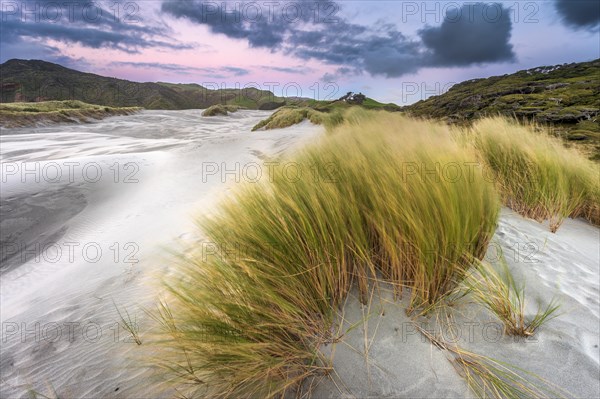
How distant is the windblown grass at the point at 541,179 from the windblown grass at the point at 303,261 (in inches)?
72.6

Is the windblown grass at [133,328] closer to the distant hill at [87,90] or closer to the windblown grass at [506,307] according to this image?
the windblown grass at [506,307]

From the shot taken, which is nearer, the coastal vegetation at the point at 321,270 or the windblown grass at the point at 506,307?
the coastal vegetation at the point at 321,270

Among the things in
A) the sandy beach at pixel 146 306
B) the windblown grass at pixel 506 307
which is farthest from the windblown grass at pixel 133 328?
the windblown grass at pixel 506 307

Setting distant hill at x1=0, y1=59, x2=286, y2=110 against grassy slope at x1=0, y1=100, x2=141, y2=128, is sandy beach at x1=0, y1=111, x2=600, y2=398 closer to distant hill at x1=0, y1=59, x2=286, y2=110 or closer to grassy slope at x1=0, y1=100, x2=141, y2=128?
grassy slope at x1=0, y1=100, x2=141, y2=128

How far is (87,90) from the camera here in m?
69.1

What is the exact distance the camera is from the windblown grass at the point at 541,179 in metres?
Answer: 2.89

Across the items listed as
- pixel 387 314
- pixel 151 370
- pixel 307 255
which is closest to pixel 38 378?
pixel 151 370

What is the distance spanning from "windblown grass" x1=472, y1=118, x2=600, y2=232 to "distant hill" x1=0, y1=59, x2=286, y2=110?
5272 centimetres

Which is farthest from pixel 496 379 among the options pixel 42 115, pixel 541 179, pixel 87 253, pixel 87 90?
pixel 87 90

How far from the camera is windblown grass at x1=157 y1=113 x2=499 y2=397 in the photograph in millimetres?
982

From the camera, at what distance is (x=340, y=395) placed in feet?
3.19

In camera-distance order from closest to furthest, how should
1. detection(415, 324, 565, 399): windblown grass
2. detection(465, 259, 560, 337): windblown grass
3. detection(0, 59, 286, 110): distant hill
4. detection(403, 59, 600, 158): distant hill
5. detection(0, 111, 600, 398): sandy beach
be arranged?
detection(415, 324, 565, 399): windblown grass
detection(0, 111, 600, 398): sandy beach
detection(465, 259, 560, 337): windblown grass
detection(403, 59, 600, 158): distant hill
detection(0, 59, 286, 110): distant hill

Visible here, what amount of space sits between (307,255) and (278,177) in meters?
0.65

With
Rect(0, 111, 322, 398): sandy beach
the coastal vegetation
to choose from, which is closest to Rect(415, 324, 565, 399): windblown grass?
the coastal vegetation
